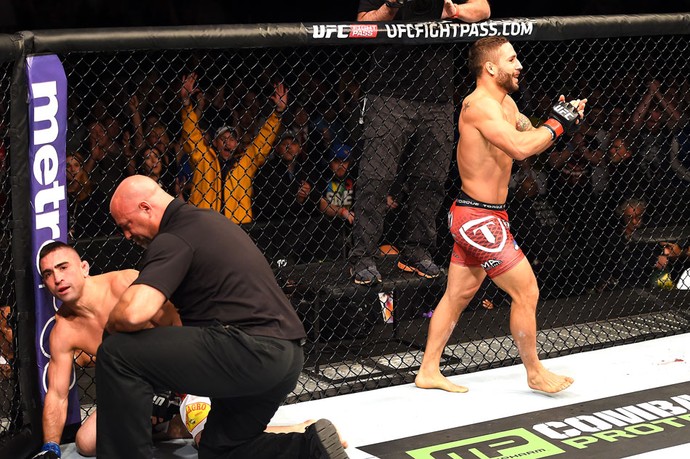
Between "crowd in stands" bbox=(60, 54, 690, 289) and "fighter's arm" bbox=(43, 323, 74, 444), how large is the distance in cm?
121

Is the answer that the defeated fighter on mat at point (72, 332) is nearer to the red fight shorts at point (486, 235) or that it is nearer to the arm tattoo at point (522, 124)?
the red fight shorts at point (486, 235)

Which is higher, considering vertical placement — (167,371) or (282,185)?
(282,185)

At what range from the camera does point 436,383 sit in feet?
13.5

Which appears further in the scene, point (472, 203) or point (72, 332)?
point (472, 203)

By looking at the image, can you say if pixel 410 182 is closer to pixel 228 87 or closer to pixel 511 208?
pixel 511 208

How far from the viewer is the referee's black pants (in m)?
3.01

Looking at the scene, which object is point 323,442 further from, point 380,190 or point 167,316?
point 380,190

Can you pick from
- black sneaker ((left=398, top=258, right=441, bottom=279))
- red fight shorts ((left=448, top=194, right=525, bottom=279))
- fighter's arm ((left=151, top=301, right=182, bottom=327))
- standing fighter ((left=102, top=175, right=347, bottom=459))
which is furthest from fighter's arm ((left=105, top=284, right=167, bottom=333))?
black sneaker ((left=398, top=258, right=441, bottom=279))

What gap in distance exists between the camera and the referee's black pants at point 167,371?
3010 millimetres

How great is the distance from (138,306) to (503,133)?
61.2 inches

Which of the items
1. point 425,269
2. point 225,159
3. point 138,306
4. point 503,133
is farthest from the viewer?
point 225,159

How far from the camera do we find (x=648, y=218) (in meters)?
6.59

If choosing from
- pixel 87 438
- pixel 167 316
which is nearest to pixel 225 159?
pixel 167 316

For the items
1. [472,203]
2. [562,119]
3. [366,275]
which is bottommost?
[366,275]
